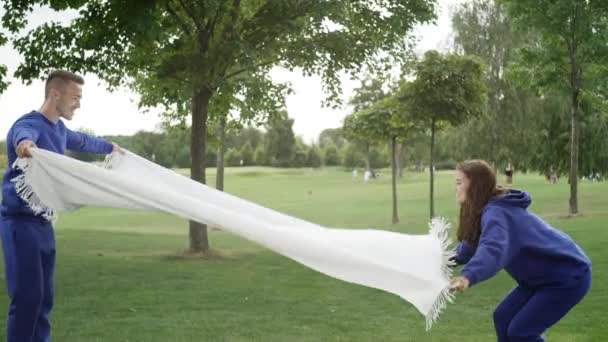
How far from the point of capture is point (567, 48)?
88.5 ft

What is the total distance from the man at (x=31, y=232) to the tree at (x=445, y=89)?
806 inches

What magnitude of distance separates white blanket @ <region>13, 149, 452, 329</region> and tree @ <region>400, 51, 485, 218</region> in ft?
65.9

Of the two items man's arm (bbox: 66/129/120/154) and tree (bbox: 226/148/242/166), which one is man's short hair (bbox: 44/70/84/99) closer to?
man's arm (bbox: 66/129/120/154)

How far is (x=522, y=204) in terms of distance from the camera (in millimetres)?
4754

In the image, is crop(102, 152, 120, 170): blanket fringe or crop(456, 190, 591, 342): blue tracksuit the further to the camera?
crop(102, 152, 120, 170): blanket fringe

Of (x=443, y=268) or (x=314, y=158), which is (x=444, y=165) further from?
(x=443, y=268)

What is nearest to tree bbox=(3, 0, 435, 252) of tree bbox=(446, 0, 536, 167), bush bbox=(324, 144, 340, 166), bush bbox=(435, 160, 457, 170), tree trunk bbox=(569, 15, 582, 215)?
tree trunk bbox=(569, 15, 582, 215)

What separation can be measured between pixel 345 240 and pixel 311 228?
317 millimetres

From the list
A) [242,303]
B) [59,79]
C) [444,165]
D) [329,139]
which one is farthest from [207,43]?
[329,139]

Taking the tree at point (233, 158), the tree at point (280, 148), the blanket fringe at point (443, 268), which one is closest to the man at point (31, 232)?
the blanket fringe at point (443, 268)

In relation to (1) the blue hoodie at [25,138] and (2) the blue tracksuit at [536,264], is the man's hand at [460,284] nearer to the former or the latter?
(2) the blue tracksuit at [536,264]

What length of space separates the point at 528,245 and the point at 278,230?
1.67 meters

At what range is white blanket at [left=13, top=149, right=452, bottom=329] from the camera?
4.78 meters

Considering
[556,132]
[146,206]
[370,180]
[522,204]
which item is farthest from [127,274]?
[370,180]
